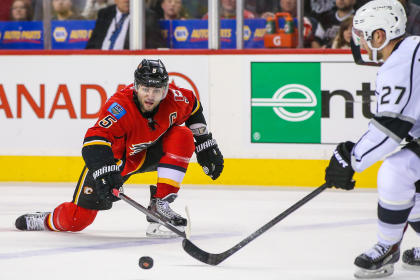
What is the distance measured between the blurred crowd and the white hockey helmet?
2.41 meters

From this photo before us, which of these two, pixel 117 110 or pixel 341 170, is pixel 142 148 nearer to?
pixel 117 110

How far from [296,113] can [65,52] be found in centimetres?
151

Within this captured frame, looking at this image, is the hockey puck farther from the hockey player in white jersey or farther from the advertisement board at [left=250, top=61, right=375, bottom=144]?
the advertisement board at [left=250, top=61, right=375, bottom=144]

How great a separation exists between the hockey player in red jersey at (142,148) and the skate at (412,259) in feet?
3.07

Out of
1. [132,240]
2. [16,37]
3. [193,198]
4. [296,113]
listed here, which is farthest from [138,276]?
[16,37]

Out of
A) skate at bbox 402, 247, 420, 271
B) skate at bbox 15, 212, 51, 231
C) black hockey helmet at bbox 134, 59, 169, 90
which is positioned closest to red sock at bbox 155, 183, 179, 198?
black hockey helmet at bbox 134, 59, 169, 90

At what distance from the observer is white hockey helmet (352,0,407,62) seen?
2910 millimetres

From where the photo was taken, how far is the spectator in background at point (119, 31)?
580 centimetres

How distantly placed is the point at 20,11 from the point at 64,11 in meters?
0.31

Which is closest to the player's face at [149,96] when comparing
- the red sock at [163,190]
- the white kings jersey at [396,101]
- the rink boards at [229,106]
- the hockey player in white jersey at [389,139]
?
the red sock at [163,190]

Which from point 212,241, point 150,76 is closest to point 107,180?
point 150,76

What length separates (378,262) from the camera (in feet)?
9.64

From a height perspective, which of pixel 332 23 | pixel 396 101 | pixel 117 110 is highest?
pixel 332 23

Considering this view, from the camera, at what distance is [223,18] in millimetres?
5660
